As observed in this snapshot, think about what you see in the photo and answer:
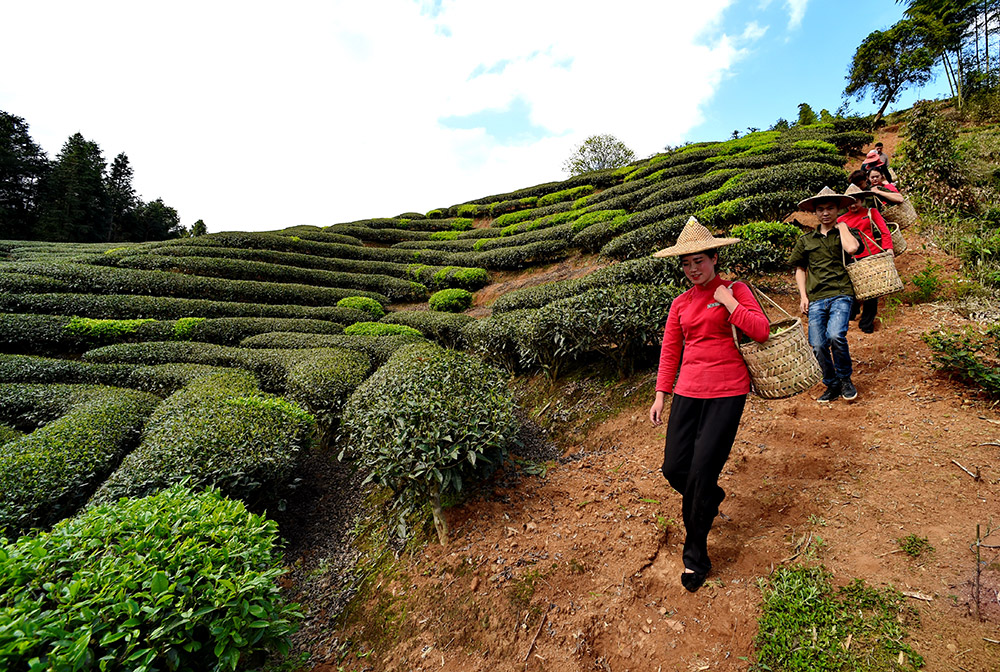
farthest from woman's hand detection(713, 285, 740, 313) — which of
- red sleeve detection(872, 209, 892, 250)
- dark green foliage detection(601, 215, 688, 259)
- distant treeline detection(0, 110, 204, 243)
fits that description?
distant treeline detection(0, 110, 204, 243)

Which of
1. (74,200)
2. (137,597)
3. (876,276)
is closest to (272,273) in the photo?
(137,597)

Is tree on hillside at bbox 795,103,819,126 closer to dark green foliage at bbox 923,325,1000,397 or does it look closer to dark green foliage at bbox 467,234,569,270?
dark green foliage at bbox 467,234,569,270

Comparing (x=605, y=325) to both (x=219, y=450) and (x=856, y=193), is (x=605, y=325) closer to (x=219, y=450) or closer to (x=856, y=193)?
(x=856, y=193)

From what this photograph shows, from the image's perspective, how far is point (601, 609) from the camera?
2.86m

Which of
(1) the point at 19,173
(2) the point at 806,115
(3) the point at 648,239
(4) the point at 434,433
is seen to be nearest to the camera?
(4) the point at 434,433

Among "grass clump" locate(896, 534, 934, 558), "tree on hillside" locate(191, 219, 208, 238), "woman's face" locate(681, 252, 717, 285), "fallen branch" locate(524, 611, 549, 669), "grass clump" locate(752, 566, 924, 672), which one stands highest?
"tree on hillside" locate(191, 219, 208, 238)

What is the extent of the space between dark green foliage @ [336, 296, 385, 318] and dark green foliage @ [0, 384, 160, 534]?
7295 millimetres

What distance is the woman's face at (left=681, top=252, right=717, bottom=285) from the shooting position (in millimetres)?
2648

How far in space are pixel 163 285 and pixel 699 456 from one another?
52.2 ft

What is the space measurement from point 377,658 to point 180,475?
2.85 metres

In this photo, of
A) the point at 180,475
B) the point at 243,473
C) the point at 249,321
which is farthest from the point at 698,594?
the point at 249,321

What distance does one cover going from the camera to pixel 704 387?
2.67 metres

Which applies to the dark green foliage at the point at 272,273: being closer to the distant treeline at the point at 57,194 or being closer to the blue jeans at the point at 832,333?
the blue jeans at the point at 832,333

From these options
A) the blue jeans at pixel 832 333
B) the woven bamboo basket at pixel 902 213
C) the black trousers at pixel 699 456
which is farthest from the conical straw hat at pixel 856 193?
the black trousers at pixel 699 456
